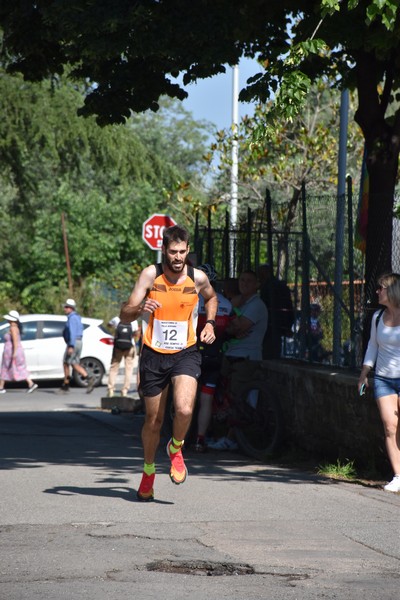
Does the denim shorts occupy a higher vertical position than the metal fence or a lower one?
lower

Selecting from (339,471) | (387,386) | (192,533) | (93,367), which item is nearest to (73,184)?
(93,367)

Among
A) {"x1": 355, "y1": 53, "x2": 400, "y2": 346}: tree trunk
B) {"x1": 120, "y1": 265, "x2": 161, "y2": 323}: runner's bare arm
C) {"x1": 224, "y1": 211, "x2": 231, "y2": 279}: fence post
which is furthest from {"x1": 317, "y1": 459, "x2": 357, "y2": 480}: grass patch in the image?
{"x1": 224, "y1": 211, "x2": 231, "y2": 279}: fence post

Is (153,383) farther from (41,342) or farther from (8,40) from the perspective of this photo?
(41,342)

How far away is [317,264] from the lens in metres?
12.5

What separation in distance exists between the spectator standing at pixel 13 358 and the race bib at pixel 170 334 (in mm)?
14864

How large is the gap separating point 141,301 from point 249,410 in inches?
145

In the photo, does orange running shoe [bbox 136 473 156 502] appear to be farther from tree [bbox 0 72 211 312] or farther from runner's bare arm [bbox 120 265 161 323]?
tree [bbox 0 72 211 312]

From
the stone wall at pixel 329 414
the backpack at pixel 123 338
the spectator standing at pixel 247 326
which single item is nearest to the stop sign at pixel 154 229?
the backpack at pixel 123 338

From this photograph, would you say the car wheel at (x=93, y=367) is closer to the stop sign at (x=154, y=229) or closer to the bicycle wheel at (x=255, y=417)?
the stop sign at (x=154, y=229)

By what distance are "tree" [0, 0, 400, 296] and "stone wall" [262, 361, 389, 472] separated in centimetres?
113

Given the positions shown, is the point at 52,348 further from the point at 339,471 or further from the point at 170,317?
the point at 170,317

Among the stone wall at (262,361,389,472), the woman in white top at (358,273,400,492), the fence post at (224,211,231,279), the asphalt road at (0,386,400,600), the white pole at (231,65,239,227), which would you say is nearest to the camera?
the asphalt road at (0,386,400,600)

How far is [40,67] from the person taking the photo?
1323 centimetres

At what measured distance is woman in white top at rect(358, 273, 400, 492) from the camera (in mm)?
A: 9430
